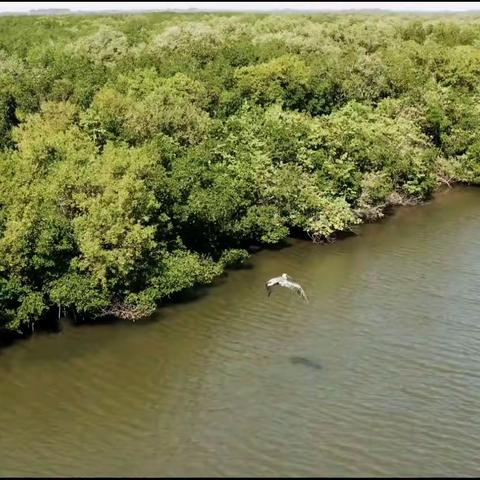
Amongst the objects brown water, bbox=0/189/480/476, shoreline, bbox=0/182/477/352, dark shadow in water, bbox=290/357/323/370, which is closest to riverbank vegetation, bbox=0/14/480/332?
shoreline, bbox=0/182/477/352

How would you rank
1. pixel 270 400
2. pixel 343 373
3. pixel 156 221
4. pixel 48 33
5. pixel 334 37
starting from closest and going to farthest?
pixel 270 400 → pixel 343 373 → pixel 156 221 → pixel 334 37 → pixel 48 33

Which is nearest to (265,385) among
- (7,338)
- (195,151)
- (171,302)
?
(171,302)

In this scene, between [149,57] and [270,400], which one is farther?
[149,57]

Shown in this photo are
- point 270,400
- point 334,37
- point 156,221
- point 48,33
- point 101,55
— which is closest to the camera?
point 270,400

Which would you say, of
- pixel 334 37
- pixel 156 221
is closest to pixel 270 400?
pixel 156 221

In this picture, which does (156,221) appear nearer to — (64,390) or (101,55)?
(64,390)

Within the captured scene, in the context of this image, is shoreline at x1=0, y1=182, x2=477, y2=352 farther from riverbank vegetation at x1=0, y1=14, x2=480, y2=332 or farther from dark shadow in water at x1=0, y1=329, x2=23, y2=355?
riverbank vegetation at x1=0, y1=14, x2=480, y2=332

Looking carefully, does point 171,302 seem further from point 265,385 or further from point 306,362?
point 265,385
